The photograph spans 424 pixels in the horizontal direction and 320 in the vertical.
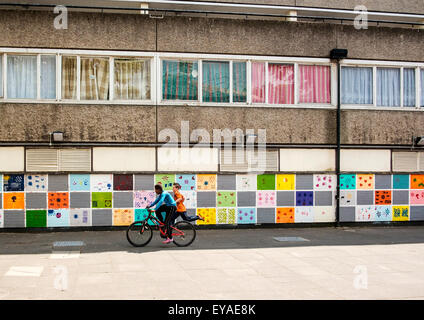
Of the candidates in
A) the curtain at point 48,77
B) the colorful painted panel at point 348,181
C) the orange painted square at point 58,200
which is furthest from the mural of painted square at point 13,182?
the colorful painted panel at point 348,181

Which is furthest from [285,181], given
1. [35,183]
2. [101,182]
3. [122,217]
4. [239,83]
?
[35,183]

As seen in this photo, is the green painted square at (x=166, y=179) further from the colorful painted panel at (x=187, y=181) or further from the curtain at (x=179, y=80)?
the curtain at (x=179, y=80)

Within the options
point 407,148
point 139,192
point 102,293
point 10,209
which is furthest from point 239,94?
point 102,293

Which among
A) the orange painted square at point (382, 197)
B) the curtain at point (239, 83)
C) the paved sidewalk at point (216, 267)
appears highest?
the curtain at point (239, 83)

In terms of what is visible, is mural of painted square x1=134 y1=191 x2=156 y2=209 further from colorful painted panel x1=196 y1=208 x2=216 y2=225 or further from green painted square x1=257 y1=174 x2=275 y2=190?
green painted square x1=257 y1=174 x2=275 y2=190

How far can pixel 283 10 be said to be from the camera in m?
20.2

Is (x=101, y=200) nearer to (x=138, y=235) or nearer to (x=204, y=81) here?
(x=138, y=235)

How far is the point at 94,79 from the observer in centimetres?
1531

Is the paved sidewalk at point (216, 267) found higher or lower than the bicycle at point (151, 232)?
lower

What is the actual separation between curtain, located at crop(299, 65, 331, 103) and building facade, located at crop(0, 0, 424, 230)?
39mm

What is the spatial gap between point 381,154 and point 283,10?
716 cm

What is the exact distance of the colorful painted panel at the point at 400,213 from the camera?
17.0 metres

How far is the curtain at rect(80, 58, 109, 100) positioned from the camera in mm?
15250

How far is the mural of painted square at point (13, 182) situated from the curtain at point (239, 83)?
679 centimetres
